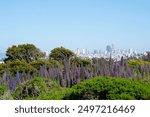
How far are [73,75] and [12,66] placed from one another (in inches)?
400

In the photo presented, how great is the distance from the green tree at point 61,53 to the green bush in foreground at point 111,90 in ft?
100

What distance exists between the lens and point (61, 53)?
41656 mm

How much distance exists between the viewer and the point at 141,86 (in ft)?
34.6

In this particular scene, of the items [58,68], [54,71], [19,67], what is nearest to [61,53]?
[19,67]

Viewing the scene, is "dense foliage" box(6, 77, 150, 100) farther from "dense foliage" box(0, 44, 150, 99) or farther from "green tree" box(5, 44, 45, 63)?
"green tree" box(5, 44, 45, 63)

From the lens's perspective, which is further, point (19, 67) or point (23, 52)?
point (23, 52)

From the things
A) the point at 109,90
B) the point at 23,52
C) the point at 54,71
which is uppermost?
the point at 23,52

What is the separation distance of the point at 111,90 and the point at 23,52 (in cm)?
3174

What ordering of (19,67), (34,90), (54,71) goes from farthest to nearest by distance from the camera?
(19,67), (54,71), (34,90)

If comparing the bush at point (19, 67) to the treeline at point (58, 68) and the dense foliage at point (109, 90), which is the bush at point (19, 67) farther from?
the dense foliage at point (109, 90)

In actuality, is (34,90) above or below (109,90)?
below

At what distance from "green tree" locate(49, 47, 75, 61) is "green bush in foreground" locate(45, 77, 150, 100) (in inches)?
1204

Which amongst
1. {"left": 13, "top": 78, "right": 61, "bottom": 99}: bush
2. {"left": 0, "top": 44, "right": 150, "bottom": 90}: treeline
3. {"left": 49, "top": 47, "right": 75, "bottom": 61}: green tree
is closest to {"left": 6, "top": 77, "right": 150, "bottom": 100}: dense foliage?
{"left": 13, "top": 78, "right": 61, "bottom": 99}: bush

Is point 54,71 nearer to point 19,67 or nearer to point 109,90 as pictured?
point 19,67
